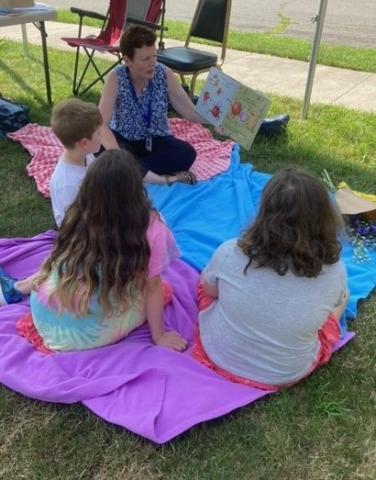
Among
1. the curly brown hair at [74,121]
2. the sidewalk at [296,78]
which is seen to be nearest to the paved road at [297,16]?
the sidewalk at [296,78]

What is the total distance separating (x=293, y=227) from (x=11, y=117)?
3.41 m

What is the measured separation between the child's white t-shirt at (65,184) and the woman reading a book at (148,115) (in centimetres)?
85

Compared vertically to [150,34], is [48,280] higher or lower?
lower

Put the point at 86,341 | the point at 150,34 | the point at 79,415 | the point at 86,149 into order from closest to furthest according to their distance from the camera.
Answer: the point at 79,415
the point at 86,341
the point at 86,149
the point at 150,34

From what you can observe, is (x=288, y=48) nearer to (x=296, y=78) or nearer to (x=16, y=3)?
(x=296, y=78)

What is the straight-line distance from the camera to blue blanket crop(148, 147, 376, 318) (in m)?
2.94

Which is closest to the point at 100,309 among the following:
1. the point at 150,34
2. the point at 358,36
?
the point at 150,34

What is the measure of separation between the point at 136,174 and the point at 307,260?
66 cm

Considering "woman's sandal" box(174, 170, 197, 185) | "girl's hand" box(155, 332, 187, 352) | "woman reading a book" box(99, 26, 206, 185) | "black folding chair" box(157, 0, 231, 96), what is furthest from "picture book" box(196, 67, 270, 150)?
→ "girl's hand" box(155, 332, 187, 352)

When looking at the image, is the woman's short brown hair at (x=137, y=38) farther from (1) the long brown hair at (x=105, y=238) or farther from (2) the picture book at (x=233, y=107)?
(1) the long brown hair at (x=105, y=238)

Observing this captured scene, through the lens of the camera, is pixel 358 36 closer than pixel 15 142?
No

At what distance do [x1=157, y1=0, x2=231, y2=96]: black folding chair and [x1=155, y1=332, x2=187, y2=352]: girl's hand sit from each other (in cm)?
321

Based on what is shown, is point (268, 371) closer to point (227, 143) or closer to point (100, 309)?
point (100, 309)

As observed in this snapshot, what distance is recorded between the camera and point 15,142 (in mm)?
4422
